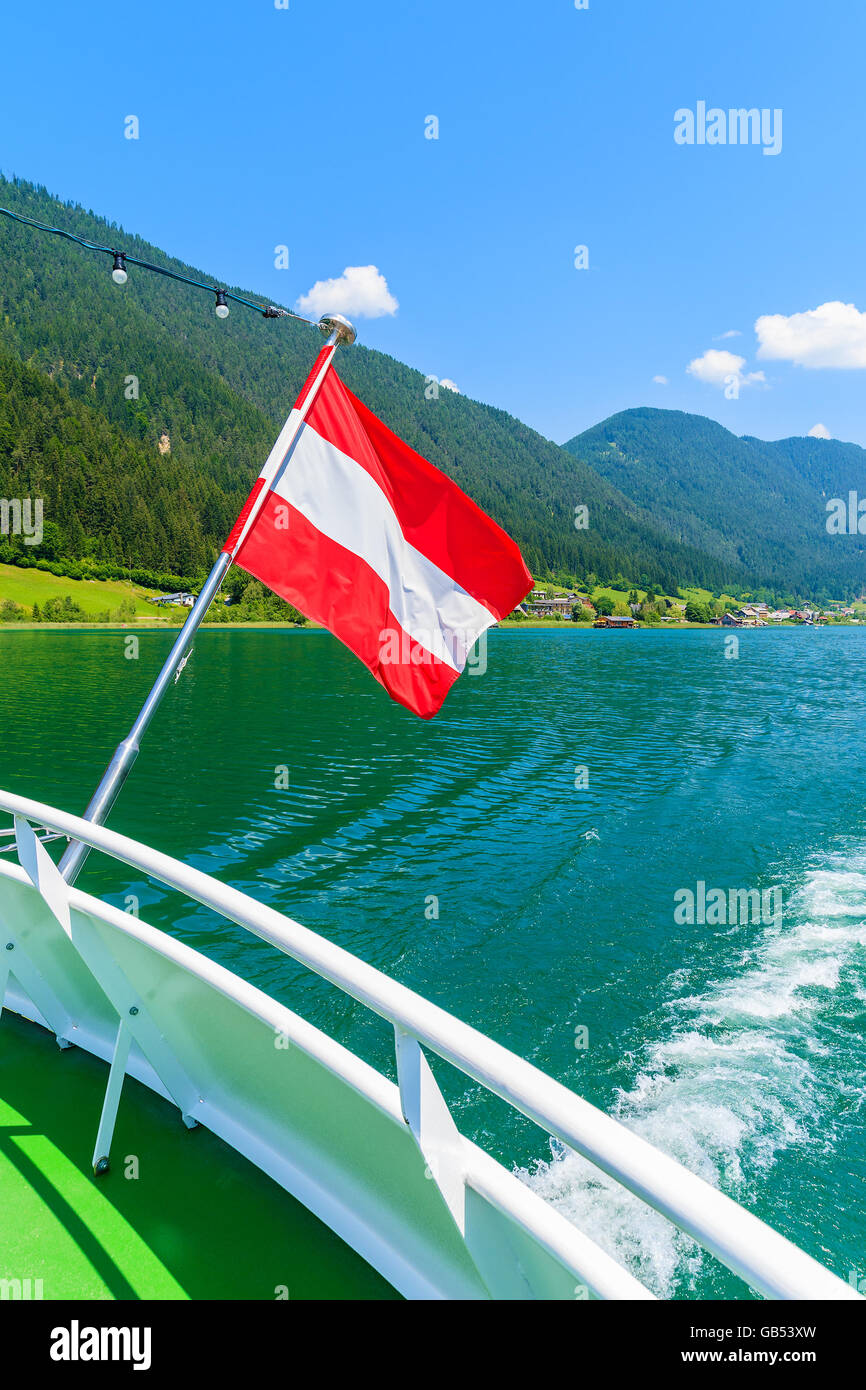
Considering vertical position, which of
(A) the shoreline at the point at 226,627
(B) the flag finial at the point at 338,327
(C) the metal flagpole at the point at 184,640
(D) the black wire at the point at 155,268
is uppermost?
(A) the shoreline at the point at 226,627

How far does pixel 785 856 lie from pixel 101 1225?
52.3 feet

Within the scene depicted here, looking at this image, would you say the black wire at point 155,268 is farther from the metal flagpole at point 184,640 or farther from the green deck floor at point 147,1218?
the green deck floor at point 147,1218

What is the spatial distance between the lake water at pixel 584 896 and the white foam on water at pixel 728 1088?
31 mm

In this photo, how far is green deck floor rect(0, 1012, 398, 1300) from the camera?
306 cm

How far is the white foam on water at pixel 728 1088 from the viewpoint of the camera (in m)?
5.84

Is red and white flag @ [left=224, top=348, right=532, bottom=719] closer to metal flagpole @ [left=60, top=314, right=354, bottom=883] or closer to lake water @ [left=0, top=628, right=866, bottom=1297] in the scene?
metal flagpole @ [left=60, top=314, right=354, bottom=883]

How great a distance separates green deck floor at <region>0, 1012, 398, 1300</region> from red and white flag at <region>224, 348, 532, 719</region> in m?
3.15

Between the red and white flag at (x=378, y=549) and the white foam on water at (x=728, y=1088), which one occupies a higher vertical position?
the red and white flag at (x=378, y=549)

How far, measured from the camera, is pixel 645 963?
10.7 metres

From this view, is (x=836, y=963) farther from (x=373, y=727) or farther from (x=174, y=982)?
(x=373, y=727)

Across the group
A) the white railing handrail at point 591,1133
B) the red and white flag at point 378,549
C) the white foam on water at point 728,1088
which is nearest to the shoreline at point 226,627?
the white foam on water at point 728,1088

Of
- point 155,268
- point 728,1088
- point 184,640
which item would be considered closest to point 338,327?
point 155,268

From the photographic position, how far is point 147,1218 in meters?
3.35
